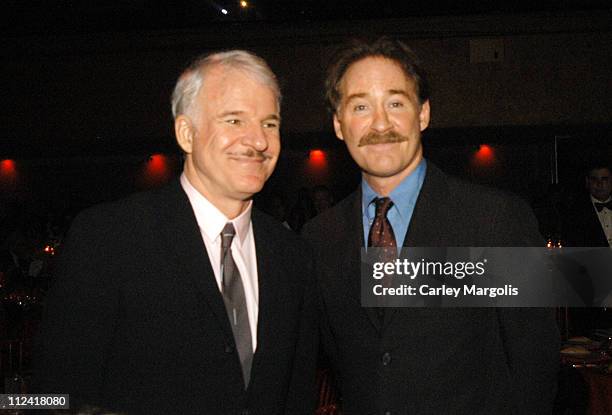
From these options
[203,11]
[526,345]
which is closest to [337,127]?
[526,345]

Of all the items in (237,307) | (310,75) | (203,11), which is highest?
(203,11)

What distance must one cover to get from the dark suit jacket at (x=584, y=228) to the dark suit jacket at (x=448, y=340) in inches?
147

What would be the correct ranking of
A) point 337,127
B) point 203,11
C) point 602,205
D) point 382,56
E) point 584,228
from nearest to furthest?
1. point 382,56
2. point 337,127
3. point 584,228
4. point 602,205
5. point 203,11

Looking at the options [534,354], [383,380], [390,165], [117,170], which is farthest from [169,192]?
[117,170]

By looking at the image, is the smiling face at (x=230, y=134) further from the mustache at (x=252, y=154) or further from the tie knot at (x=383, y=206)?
the tie knot at (x=383, y=206)

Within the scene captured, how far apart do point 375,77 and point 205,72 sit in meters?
0.59

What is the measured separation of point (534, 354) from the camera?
1847 millimetres

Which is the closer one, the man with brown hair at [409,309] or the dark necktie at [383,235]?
the man with brown hair at [409,309]

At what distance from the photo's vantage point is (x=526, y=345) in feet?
6.05

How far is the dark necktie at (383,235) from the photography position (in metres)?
1.91

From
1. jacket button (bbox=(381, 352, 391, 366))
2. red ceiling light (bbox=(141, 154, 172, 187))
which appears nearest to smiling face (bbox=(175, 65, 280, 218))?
jacket button (bbox=(381, 352, 391, 366))

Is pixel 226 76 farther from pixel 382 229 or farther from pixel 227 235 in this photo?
pixel 382 229

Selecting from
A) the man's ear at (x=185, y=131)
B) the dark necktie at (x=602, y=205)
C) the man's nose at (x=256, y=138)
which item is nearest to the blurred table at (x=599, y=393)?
the man's nose at (x=256, y=138)

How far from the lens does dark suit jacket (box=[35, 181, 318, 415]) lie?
4.82 ft
